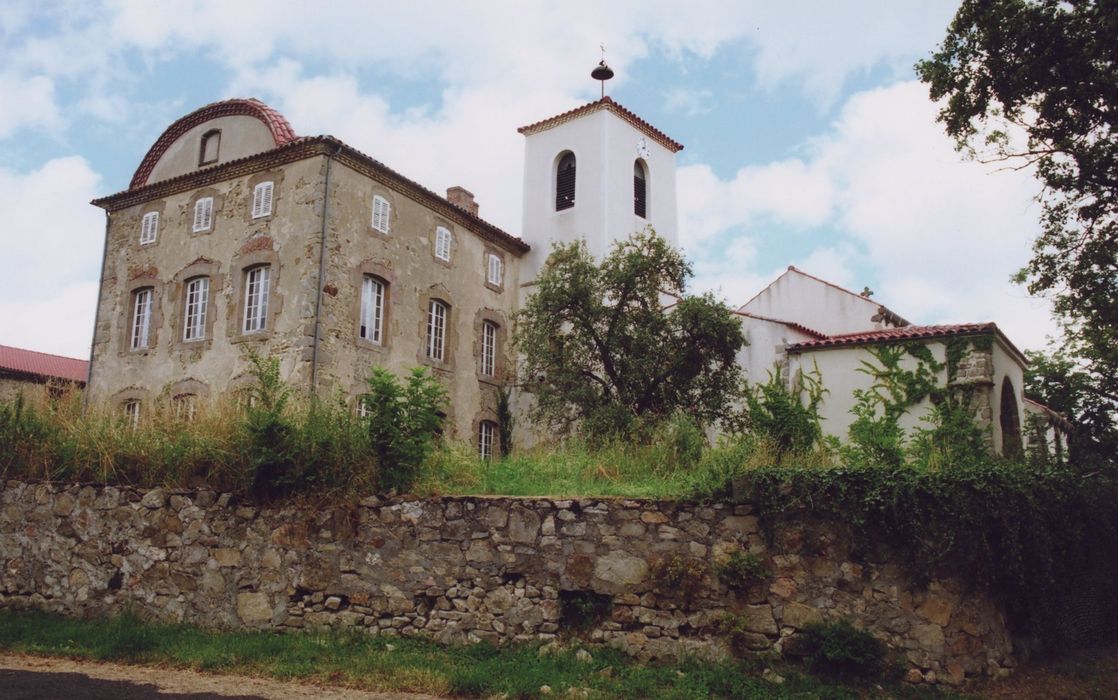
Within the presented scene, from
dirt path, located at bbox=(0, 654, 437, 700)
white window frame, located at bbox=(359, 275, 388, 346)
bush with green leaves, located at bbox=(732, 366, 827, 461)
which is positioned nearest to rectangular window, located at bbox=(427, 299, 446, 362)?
white window frame, located at bbox=(359, 275, 388, 346)

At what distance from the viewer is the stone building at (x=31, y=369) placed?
93.8ft

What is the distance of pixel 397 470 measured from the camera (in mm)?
9602

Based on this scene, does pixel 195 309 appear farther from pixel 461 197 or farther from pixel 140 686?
pixel 140 686

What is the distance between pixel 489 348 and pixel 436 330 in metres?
2.23

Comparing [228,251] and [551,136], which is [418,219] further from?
[551,136]

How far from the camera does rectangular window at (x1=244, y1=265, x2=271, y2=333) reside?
19.1m

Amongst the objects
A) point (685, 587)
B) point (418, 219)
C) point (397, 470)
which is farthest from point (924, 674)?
point (418, 219)

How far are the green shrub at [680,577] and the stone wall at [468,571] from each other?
32 mm

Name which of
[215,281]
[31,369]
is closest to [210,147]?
[215,281]

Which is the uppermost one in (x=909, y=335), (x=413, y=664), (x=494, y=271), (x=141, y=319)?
(x=494, y=271)

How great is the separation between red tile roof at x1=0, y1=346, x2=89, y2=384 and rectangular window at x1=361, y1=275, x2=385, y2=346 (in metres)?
14.9

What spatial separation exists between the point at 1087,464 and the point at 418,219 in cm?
1592

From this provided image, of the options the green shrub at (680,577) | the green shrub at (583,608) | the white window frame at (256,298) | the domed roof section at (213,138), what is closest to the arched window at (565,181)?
the domed roof section at (213,138)

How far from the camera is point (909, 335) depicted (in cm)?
1648
